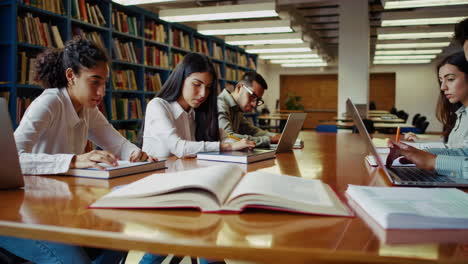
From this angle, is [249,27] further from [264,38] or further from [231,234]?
[231,234]

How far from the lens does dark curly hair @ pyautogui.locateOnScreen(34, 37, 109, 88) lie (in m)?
1.61

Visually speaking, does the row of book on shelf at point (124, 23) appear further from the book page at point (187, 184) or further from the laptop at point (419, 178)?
the book page at point (187, 184)

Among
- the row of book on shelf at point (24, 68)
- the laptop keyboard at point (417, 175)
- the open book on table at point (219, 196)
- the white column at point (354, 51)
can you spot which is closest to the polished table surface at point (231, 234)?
the open book on table at point (219, 196)

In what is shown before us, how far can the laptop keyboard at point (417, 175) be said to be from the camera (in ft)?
3.74

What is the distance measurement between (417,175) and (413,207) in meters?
0.56

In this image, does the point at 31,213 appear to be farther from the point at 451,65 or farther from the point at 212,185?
the point at 451,65

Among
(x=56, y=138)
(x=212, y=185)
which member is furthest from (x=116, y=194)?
(x=56, y=138)

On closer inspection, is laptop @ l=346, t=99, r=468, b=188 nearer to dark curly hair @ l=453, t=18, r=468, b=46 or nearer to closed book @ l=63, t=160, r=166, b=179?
closed book @ l=63, t=160, r=166, b=179

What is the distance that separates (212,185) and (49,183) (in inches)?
21.5

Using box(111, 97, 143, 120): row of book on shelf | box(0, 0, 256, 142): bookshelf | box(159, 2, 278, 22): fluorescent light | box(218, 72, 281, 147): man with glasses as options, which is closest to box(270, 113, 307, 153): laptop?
box(218, 72, 281, 147): man with glasses

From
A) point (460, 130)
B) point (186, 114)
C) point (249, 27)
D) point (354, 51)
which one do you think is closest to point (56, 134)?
point (186, 114)

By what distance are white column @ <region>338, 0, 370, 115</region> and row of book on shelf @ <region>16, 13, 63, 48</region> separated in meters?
4.87

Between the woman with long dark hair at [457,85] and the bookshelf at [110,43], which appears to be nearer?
the woman with long dark hair at [457,85]

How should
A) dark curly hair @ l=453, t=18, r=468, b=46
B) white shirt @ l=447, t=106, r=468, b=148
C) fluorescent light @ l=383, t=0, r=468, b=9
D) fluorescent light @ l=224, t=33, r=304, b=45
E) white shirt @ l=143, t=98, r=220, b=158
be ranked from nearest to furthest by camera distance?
1. white shirt @ l=143, t=98, r=220, b=158
2. dark curly hair @ l=453, t=18, r=468, b=46
3. white shirt @ l=447, t=106, r=468, b=148
4. fluorescent light @ l=383, t=0, r=468, b=9
5. fluorescent light @ l=224, t=33, r=304, b=45
